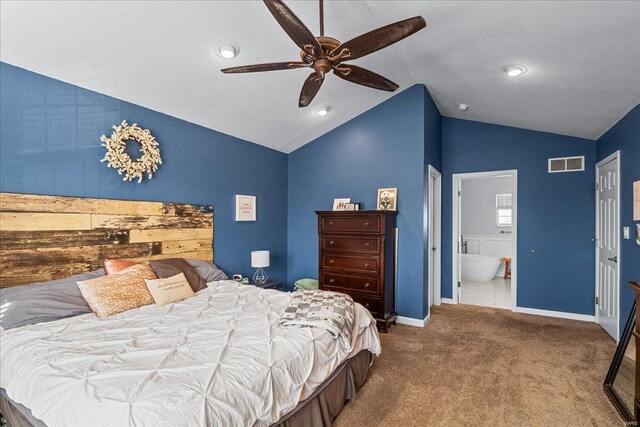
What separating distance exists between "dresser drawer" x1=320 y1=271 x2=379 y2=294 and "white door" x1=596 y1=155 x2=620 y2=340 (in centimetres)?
254

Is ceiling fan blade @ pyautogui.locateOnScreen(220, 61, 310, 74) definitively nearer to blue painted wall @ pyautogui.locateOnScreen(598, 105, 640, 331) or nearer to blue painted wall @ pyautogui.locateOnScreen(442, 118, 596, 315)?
blue painted wall @ pyautogui.locateOnScreen(598, 105, 640, 331)

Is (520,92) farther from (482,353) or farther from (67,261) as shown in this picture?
(67,261)

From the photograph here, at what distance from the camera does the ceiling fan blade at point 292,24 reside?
1.55m

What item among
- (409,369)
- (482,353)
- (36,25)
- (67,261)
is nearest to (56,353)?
(67,261)

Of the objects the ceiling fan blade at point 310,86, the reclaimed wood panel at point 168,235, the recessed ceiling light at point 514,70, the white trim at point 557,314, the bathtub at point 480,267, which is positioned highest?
the recessed ceiling light at point 514,70

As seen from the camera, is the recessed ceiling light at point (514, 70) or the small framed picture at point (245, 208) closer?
the recessed ceiling light at point (514, 70)

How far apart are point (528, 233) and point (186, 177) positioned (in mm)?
4589

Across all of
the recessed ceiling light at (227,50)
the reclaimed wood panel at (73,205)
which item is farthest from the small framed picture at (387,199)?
the reclaimed wood panel at (73,205)

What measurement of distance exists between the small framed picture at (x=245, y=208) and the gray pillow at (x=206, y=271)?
93 cm

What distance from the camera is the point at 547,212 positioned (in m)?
4.36

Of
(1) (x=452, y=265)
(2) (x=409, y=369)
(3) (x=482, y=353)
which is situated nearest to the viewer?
(2) (x=409, y=369)

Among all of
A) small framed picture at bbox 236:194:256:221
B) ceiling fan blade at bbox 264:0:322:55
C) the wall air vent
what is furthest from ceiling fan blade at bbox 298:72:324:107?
the wall air vent

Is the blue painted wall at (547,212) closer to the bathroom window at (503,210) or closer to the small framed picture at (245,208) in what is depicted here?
the bathroom window at (503,210)

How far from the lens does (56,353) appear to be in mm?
1617
